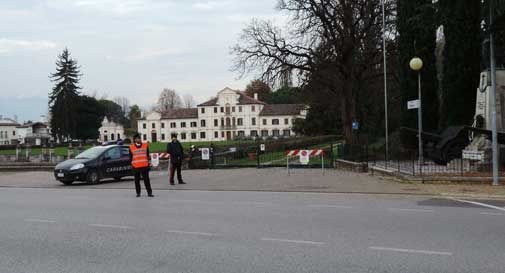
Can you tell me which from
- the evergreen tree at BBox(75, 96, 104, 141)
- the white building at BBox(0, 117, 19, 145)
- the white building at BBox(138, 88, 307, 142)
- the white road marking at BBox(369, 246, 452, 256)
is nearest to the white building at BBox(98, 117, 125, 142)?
the white building at BBox(138, 88, 307, 142)

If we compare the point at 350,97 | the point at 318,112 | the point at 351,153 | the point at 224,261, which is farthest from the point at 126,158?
the point at 318,112

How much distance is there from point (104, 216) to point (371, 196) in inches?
276

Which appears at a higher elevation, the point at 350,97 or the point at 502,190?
the point at 350,97

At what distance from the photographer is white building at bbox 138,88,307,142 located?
135500mm

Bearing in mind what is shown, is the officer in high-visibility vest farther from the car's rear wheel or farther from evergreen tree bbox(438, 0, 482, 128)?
Result: evergreen tree bbox(438, 0, 482, 128)

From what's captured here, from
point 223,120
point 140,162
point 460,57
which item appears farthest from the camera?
point 223,120

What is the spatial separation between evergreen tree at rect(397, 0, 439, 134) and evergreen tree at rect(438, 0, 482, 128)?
4.44 meters

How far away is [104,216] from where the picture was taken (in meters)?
11.2

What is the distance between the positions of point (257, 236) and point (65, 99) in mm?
101341

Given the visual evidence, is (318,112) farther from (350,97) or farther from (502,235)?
(502,235)

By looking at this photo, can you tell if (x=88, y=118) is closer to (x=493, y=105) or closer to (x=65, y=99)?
(x=65, y=99)

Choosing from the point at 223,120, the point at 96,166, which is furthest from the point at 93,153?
the point at 223,120

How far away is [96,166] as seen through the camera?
21.3 meters

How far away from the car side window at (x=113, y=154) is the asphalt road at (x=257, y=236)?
831cm
